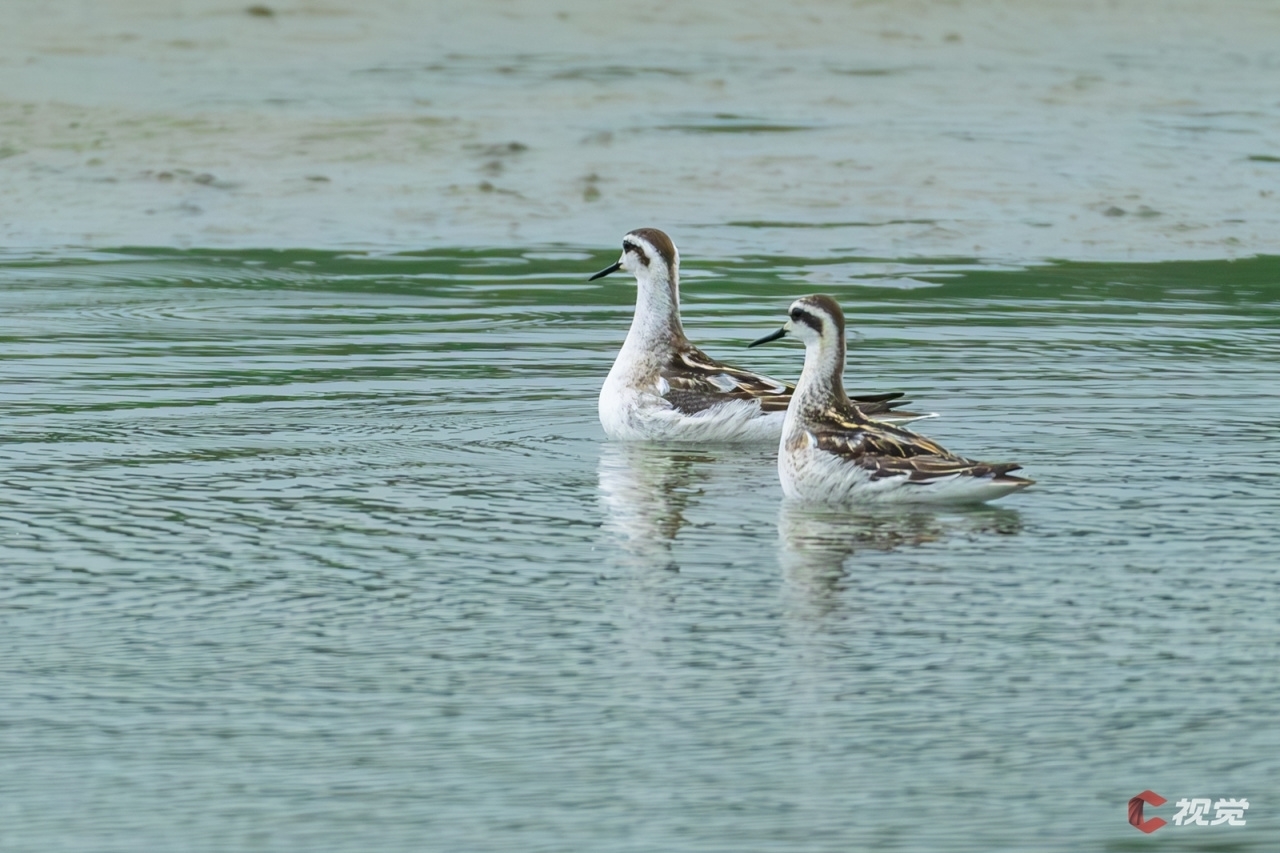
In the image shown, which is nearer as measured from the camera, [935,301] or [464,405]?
[464,405]

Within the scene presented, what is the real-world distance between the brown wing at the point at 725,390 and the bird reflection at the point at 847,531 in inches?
62.6

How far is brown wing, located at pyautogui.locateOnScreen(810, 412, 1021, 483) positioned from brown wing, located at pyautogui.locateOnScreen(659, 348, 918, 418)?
1.35m

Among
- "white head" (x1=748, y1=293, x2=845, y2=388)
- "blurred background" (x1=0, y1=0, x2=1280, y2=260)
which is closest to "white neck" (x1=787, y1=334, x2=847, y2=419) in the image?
"white head" (x1=748, y1=293, x2=845, y2=388)

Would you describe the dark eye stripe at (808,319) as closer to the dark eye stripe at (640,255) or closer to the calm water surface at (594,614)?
the calm water surface at (594,614)

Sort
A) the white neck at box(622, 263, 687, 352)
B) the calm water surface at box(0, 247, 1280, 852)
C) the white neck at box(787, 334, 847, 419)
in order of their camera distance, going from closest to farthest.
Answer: the calm water surface at box(0, 247, 1280, 852) → the white neck at box(787, 334, 847, 419) → the white neck at box(622, 263, 687, 352)

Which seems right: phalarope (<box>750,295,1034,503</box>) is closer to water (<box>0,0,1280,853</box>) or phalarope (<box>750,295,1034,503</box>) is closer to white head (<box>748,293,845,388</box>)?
white head (<box>748,293,845,388</box>)

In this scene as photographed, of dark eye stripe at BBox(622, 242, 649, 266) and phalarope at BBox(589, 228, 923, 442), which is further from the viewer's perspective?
dark eye stripe at BBox(622, 242, 649, 266)

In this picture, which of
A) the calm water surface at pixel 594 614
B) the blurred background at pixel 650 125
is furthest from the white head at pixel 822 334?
the blurred background at pixel 650 125

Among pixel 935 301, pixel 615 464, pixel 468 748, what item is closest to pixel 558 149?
pixel 935 301

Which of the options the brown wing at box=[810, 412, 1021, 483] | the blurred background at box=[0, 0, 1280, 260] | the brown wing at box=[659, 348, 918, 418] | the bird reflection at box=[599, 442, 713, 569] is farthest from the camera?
the blurred background at box=[0, 0, 1280, 260]

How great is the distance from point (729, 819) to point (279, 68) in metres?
22.1

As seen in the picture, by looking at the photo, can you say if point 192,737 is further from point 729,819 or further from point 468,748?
point 729,819

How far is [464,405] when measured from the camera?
12875mm

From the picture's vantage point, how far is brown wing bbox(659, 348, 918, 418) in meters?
11.9
